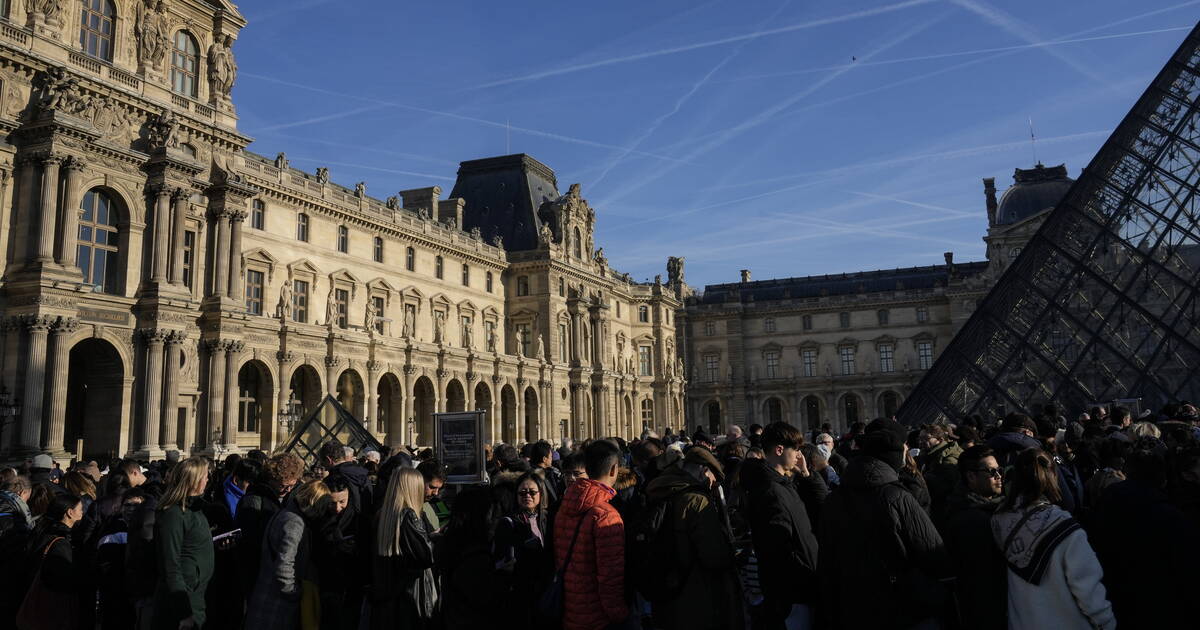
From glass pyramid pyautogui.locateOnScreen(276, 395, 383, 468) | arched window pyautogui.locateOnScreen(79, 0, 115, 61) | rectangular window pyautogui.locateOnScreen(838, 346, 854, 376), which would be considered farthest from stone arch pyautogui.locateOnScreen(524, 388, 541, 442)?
rectangular window pyautogui.locateOnScreen(838, 346, 854, 376)

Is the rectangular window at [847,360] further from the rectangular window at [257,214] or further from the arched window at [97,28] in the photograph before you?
the arched window at [97,28]

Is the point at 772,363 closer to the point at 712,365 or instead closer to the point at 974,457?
the point at 712,365

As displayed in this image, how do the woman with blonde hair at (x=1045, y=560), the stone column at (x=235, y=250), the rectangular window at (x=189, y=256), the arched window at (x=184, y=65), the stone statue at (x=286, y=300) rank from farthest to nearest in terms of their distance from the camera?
the stone statue at (x=286, y=300) → the stone column at (x=235, y=250) → the rectangular window at (x=189, y=256) → the arched window at (x=184, y=65) → the woman with blonde hair at (x=1045, y=560)

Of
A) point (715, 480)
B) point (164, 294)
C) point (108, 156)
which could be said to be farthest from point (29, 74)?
point (715, 480)

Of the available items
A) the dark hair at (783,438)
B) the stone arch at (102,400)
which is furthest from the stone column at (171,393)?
the dark hair at (783,438)

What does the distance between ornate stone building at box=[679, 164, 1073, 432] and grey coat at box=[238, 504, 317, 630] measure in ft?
210

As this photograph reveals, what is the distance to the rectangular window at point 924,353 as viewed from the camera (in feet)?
218

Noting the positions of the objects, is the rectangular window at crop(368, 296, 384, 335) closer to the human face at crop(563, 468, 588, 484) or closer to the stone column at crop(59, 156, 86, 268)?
the stone column at crop(59, 156, 86, 268)

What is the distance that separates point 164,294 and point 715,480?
2139 centimetres

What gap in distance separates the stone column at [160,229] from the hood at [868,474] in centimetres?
2257

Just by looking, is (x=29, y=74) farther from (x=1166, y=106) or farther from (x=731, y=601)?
(x=1166, y=106)

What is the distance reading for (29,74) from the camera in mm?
20859

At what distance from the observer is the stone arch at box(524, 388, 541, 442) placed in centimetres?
4616

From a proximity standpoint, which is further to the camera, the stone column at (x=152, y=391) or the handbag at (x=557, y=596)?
the stone column at (x=152, y=391)
